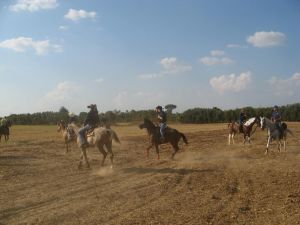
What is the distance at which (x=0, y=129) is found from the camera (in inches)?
1375

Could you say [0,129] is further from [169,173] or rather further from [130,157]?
[169,173]

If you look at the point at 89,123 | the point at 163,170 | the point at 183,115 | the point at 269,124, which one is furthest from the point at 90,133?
the point at 183,115

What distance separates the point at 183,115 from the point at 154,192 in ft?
235

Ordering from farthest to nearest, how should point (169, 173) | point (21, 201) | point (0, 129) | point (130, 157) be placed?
point (0, 129)
point (130, 157)
point (169, 173)
point (21, 201)

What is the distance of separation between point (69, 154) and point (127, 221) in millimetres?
15631

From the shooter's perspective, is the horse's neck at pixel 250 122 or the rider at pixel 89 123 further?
the horse's neck at pixel 250 122

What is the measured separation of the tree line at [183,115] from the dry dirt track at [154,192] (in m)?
47.2

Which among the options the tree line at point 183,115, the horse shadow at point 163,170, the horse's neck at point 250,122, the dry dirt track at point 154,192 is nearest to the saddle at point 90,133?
the dry dirt track at point 154,192

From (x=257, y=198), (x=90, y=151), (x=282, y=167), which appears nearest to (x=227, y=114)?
(x=90, y=151)

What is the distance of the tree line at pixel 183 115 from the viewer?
246 ft

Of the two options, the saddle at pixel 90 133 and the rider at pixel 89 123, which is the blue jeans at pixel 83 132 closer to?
the rider at pixel 89 123

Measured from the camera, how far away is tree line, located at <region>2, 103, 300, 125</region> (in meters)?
75.1

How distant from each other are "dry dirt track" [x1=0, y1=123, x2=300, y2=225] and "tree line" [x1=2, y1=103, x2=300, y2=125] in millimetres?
47249

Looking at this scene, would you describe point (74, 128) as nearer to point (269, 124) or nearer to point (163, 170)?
point (163, 170)
